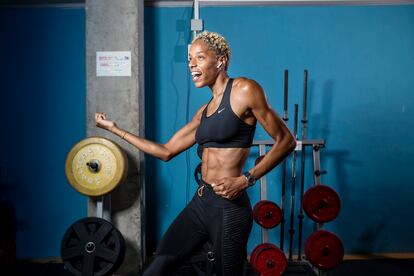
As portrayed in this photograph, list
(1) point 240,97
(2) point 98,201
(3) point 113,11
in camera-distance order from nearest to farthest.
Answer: (1) point 240,97
(2) point 98,201
(3) point 113,11

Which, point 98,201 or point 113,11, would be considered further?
point 113,11

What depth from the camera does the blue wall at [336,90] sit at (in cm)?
305

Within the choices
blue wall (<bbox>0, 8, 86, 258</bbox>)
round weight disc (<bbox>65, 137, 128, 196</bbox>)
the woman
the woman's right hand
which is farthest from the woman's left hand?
blue wall (<bbox>0, 8, 86, 258</bbox>)

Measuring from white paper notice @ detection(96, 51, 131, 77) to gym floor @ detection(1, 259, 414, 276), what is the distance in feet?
5.14

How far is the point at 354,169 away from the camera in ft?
10.2

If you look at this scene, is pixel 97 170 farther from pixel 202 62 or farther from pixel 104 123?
pixel 202 62

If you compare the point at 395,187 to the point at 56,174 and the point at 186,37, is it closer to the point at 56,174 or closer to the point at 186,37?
the point at 186,37

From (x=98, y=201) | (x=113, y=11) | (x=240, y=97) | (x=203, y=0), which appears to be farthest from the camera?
(x=203, y=0)

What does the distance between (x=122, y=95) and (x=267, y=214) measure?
1410 mm

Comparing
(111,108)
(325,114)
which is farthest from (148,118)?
(325,114)

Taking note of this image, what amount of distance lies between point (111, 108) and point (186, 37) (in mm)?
976

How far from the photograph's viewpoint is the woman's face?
1575mm

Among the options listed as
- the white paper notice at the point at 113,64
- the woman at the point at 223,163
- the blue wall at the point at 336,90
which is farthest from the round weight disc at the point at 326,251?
the white paper notice at the point at 113,64

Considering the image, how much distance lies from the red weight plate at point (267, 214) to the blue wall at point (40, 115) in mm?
1595
